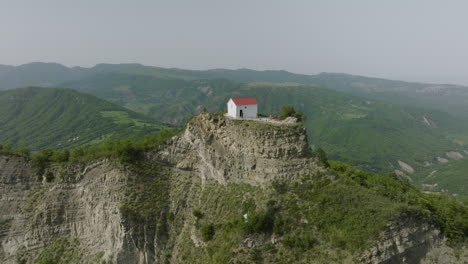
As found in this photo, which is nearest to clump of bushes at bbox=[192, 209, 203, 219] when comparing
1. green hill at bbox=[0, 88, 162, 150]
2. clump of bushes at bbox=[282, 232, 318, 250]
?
clump of bushes at bbox=[282, 232, 318, 250]

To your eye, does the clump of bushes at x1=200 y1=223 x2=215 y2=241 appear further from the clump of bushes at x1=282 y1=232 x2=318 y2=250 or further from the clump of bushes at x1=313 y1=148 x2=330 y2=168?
the clump of bushes at x1=313 y1=148 x2=330 y2=168

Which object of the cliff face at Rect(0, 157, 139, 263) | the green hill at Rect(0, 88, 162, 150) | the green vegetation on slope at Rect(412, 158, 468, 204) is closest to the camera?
the cliff face at Rect(0, 157, 139, 263)

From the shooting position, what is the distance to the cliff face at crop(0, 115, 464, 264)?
101ft

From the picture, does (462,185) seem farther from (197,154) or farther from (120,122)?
(120,122)

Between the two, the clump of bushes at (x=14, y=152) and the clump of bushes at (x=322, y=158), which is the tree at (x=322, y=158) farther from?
the clump of bushes at (x=14, y=152)

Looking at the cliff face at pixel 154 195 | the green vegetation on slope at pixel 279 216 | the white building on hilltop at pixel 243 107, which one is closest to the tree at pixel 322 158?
the cliff face at pixel 154 195

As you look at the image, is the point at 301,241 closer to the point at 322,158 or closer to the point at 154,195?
the point at 322,158

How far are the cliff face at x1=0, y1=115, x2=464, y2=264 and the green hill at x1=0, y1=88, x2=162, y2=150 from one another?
8914 cm

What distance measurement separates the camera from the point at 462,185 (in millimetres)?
105812

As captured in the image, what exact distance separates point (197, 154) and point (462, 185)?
123 m

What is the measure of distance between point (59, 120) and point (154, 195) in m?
165

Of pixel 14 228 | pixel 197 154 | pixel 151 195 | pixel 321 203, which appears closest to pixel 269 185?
pixel 321 203

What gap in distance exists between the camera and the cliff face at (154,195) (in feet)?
101

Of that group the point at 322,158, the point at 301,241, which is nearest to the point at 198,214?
the point at 301,241
